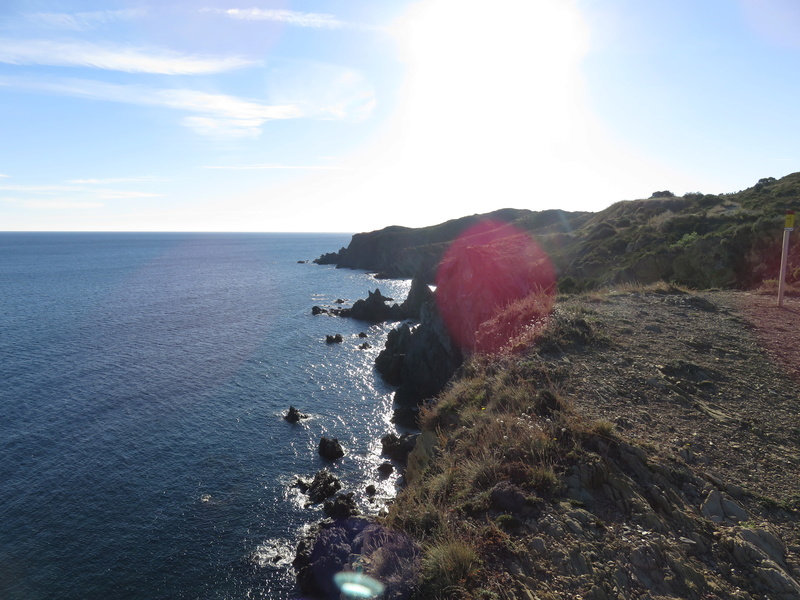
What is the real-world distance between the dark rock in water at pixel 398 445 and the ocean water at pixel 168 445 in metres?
1.10

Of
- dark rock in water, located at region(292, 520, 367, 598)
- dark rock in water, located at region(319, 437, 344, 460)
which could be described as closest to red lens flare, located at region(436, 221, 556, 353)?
dark rock in water, located at region(319, 437, 344, 460)

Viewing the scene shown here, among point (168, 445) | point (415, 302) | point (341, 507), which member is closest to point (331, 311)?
point (415, 302)

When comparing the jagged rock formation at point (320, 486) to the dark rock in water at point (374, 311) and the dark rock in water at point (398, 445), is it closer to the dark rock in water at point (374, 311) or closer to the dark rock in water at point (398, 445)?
the dark rock in water at point (398, 445)

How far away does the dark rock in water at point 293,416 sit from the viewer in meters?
34.8

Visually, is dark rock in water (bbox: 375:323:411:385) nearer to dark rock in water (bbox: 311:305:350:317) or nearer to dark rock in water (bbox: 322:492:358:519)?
dark rock in water (bbox: 322:492:358:519)

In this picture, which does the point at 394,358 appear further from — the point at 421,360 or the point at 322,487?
the point at 322,487

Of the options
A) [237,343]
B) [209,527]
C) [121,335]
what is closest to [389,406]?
[209,527]

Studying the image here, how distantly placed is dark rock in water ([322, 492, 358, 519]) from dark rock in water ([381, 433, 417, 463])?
19.0ft

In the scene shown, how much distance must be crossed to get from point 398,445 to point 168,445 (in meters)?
15.5

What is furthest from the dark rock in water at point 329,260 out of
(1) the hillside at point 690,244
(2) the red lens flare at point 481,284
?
(2) the red lens flare at point 481,284

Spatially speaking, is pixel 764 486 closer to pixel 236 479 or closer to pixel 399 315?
pixel 236 479

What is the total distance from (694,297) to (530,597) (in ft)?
52.1

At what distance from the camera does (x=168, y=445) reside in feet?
99.5

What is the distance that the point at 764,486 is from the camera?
6.84 metres
